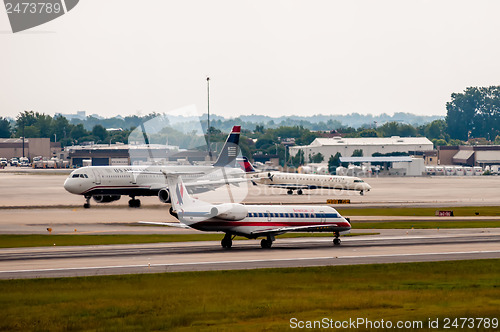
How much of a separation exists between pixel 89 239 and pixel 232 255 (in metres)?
16.6

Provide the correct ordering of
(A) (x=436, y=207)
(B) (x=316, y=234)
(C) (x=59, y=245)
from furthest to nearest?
1. (A) (x=436, y=207)
2. (B) (x=316, y=234)
3. (C) (x=59, y=245)

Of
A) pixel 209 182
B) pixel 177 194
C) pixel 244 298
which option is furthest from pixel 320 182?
pixel 244 298

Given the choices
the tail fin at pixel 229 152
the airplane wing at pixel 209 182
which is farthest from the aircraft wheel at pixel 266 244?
the tail fin at pixel 229 152

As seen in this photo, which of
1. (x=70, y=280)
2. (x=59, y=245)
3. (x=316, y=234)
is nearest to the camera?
(x=70, y=280)

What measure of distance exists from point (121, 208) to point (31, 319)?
65.8 meters

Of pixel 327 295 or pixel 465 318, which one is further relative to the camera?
pixel 327 295

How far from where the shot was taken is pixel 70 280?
41844 mm

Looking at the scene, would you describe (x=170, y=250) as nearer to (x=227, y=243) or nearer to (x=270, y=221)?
(x=227, y=243)

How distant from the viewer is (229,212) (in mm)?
54844

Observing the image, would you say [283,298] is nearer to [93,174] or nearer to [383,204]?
[93,174]

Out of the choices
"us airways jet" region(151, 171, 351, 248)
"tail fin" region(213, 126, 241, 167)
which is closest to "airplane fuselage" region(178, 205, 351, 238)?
"us airways jet" region(151, 171, 351, 248)

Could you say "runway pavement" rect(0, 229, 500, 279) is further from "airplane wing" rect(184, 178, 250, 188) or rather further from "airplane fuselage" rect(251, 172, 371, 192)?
"airplane fuselage" rect(251, 172, 371, 192)

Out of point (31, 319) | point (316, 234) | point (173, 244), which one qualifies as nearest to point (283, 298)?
point (31, 319)

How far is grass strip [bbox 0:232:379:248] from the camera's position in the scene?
2416 inches
